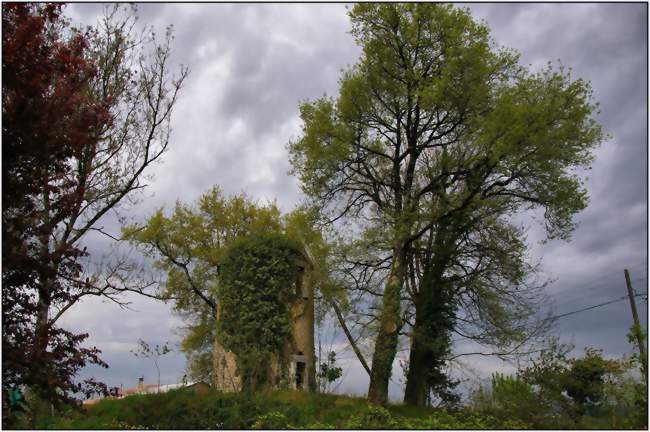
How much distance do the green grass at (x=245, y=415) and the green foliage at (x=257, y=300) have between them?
2.22 m

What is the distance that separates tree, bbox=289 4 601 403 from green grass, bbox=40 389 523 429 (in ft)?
10.8

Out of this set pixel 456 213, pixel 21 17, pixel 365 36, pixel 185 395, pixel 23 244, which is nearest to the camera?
pixel 23 244

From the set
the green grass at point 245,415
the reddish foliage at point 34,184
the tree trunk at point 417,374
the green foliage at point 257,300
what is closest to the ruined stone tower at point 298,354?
the green foliage at point 257,300

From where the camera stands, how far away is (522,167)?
18359 mm

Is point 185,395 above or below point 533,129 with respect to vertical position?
below

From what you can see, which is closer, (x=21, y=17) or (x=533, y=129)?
(x=21, y=17)

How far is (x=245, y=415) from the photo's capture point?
48.6ft

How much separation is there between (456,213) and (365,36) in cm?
690

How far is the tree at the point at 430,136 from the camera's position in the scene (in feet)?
59.9

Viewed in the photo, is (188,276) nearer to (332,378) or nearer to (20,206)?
(332,378)

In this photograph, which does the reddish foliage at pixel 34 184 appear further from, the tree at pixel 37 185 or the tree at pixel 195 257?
the tree at pixel 195 257

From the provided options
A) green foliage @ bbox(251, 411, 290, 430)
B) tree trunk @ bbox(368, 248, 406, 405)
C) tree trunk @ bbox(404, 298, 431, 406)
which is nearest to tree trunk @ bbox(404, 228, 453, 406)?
tree trunk @ bbox(404, 298, 431, 406)

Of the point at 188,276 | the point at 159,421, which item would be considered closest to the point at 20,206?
the point at 159,421

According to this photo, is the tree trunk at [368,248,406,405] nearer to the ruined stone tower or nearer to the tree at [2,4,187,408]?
the ruined stone tower
